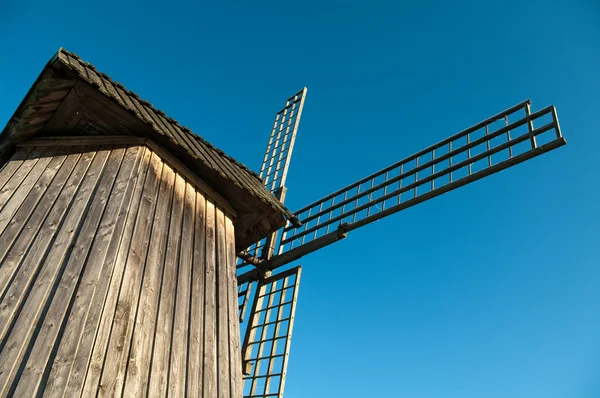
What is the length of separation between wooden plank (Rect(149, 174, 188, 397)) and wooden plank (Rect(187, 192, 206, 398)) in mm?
153

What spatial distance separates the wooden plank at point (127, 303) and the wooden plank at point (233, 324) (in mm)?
981

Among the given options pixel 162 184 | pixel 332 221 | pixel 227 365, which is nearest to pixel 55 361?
pixel 227 365

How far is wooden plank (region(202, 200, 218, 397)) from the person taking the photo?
3.11 metres

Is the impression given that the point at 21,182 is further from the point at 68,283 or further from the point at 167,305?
the point at 167,305

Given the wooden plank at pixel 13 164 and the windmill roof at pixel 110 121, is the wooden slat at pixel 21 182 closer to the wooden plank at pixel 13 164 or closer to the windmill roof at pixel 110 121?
the wooden plank at pixel 13 164

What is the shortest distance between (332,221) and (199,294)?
137 inches

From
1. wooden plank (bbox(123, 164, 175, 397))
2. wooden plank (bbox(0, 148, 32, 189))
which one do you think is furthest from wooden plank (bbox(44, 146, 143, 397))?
wooden plank (bbox(0, 148, 32, 189))

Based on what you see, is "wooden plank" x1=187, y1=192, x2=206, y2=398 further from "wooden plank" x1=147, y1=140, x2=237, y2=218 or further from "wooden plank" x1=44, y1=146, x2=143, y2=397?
"wooden plank" x1=44, y1=146, x2=143, y2=397

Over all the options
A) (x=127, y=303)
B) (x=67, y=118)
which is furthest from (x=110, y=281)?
(x=67, y=118)

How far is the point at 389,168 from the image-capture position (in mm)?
6578

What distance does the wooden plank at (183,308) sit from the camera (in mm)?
2855

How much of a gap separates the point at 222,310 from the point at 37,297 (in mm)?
1483

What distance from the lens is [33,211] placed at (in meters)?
3.22

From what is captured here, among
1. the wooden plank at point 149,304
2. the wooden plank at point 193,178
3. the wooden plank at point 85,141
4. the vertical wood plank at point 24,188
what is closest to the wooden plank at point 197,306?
the wooden plank at point 193,178
